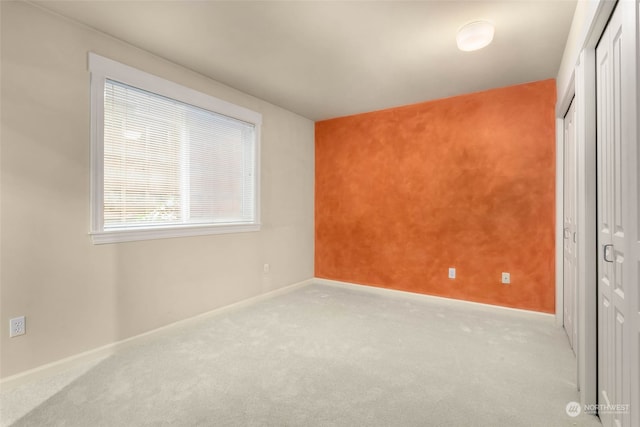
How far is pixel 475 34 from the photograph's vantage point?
2.37 m

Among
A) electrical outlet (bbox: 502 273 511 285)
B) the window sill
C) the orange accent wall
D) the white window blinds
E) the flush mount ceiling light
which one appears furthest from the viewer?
electrical outlet (bbox: 502 273 511 285)

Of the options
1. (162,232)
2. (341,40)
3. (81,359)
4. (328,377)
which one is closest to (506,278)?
(328,377)

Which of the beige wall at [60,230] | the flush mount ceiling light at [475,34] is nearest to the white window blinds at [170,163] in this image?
the beige wall at [60,230]

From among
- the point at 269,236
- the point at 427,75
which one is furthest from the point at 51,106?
the point at 427,75

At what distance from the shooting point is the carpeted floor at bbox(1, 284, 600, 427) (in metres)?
1.80

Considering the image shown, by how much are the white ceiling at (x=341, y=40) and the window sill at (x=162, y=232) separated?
161 cm

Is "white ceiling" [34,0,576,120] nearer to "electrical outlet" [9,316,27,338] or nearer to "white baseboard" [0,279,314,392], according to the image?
"electrical outlet" [9,316,27,338]

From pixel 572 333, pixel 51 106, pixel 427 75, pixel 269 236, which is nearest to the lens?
pixel 51 106

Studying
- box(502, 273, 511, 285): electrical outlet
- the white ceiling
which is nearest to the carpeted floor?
box(502, 273, 511, 285): electrical outlet

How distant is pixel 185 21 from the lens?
7.74 ft

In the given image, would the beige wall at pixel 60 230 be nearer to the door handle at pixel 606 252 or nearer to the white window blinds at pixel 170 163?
the white window blinds at pixel 170 163

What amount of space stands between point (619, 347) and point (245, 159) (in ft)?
11.9

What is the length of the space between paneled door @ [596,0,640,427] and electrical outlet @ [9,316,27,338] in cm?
337

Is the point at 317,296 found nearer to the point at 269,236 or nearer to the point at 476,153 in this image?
the point at 269,236
